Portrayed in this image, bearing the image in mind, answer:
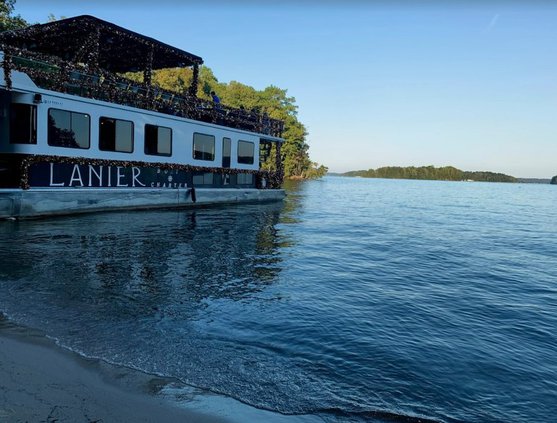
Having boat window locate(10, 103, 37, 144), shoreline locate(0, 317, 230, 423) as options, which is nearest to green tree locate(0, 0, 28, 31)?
boat window locate(10, 103, 37, 144)

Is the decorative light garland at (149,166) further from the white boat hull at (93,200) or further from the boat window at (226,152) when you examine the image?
the white boat hull at (93,200)

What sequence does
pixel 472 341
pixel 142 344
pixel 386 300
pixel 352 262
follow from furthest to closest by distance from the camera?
1. pixel 352 262
2. pixel 386 300
3. pixel 472 341
4. pixel 142 344

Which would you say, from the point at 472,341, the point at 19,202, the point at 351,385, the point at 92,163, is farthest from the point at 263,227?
the point at 351,385

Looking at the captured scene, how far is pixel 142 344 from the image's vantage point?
517 cm

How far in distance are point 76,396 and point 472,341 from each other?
5.20 m

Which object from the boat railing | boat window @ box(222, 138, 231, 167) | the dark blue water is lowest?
the dark blue water

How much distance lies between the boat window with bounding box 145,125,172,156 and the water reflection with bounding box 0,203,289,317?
13.9 ft

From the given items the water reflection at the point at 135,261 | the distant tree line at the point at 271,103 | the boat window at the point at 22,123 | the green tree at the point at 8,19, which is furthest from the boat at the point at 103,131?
the distant tree line at the point at 271,103

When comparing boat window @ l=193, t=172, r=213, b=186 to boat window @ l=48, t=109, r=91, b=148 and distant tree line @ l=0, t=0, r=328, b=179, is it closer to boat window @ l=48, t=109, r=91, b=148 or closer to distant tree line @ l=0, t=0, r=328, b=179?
boat window @ l=48, t=109, r=91, b=148

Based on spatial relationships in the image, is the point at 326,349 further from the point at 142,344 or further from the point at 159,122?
the point at 159,122

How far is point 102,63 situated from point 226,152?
27.5ft

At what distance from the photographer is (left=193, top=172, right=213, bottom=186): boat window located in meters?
22.1

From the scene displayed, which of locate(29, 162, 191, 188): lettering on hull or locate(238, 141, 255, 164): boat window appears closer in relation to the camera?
Answer: locate(29, 162, 191, 188): lettering on hull

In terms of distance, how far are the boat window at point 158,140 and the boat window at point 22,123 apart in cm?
509
